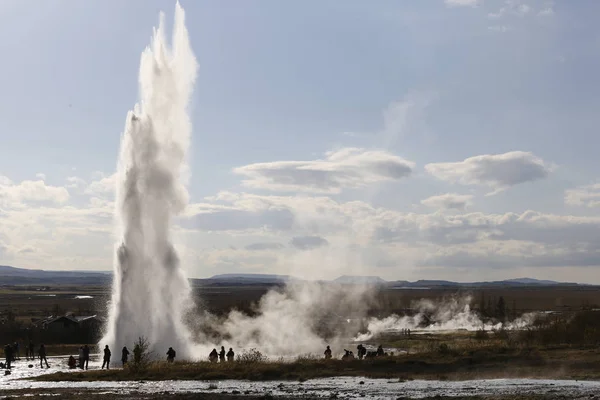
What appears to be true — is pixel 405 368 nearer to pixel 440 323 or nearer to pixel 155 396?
pixel 155 396

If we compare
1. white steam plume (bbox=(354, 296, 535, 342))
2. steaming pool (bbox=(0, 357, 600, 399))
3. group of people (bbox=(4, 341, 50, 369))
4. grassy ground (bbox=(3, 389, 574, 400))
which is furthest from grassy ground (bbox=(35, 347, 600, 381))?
white steam plume (bbox=(354, 296, 535, 342))

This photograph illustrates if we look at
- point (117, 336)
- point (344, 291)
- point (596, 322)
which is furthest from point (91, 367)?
point (344, 291)

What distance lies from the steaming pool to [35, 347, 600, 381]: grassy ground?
1.76 metres

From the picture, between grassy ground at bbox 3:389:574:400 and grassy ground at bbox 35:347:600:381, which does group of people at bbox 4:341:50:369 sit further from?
grassy ground at bbox 3:389:574:400

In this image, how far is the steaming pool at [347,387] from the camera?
29.9 metres

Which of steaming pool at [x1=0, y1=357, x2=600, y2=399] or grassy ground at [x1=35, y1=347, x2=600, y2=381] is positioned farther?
grassy ground at [x1=35, y1=347, x2=600, y2=381]

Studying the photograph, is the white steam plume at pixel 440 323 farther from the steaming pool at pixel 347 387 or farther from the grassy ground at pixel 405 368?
the steaming pool at pixel 347 387

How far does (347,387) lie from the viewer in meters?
33.1

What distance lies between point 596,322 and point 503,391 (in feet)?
111

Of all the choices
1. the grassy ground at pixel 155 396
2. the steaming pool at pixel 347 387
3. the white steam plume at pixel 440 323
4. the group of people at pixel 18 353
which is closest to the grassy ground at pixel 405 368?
the steaming pool at pixel 347 387

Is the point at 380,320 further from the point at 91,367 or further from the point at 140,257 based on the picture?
the point at 91,367

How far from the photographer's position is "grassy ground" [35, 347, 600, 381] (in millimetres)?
37688

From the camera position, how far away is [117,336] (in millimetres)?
51469

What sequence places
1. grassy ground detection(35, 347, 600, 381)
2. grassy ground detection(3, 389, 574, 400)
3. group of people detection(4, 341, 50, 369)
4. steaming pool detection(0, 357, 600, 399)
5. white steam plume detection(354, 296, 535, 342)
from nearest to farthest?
grassy ground detection(3, 389, 574, 400), steaming pool detection(0, 357, 600, 399), grassy ground detection(35, 347, 600, 381), group of people detection(4, 341, 50, 369), white steam plume detection(354, 296, 535, 342)
